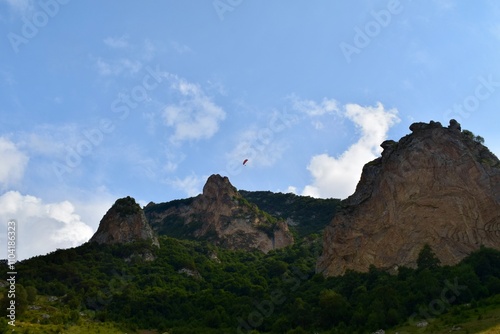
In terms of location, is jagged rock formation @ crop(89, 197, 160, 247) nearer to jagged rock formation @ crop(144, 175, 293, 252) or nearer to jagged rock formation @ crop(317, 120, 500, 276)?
jagged rock formation @ crop(144, 175, 293, 252)

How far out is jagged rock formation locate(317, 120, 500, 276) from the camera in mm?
93125

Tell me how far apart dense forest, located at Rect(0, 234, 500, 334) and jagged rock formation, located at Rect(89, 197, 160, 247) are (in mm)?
6000

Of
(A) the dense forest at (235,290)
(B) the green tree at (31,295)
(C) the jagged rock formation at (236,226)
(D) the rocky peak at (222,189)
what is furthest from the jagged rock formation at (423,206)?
(D) the rocky peak at (222,189)

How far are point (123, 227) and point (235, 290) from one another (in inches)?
1968

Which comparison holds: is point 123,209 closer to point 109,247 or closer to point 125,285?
point 109,247

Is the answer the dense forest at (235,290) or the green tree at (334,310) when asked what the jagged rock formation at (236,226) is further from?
the green tree at (334,310)

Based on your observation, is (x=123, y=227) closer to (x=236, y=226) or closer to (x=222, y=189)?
(x=236, y=226)

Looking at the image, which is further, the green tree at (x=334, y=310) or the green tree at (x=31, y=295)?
the green tree at (x=31, y=295)

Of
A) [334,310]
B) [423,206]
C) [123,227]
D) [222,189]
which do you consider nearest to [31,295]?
[123,227]

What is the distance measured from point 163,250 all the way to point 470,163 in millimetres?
90016

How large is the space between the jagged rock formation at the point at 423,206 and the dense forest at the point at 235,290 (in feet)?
15.1

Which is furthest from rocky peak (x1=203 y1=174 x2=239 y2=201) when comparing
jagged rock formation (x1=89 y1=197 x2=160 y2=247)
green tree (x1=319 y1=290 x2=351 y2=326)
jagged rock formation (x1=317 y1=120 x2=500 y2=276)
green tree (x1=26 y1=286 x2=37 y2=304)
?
green tree (x1=319 y1=290 x2=351 y2=326)

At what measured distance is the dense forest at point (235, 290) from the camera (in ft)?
241

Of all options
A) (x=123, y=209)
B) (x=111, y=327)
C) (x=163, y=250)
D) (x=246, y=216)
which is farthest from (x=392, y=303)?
(x=246, y=216)
